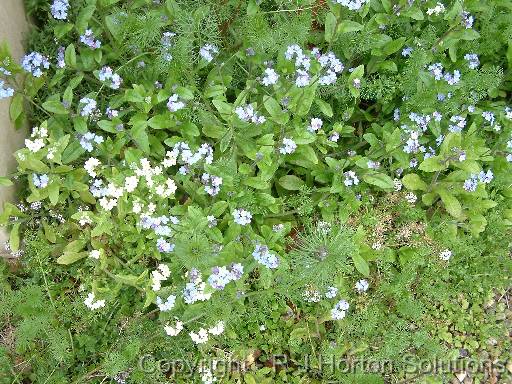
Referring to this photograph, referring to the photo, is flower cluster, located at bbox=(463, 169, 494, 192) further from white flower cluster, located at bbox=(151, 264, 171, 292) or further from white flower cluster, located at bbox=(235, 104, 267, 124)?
white flower cluster, located at bbox=(151, 264, 171, 292)

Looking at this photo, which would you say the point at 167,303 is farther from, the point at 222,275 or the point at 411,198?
the point at 411,198

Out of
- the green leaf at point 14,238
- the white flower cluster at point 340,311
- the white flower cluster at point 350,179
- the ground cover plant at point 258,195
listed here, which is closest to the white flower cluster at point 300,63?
the ground cover plant at point 258,195

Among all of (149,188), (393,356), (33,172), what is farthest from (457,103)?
(33,172)

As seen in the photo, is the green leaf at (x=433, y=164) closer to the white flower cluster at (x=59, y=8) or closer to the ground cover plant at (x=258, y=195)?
the ground cover plant at (x=258, y=195)

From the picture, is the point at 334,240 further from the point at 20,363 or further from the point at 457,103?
the point at 20,363

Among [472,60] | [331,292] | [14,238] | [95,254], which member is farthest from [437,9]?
[14,238]

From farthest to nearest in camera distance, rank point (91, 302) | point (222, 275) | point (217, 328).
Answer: point (91, 302), point (217, 328), point (222, 275)
